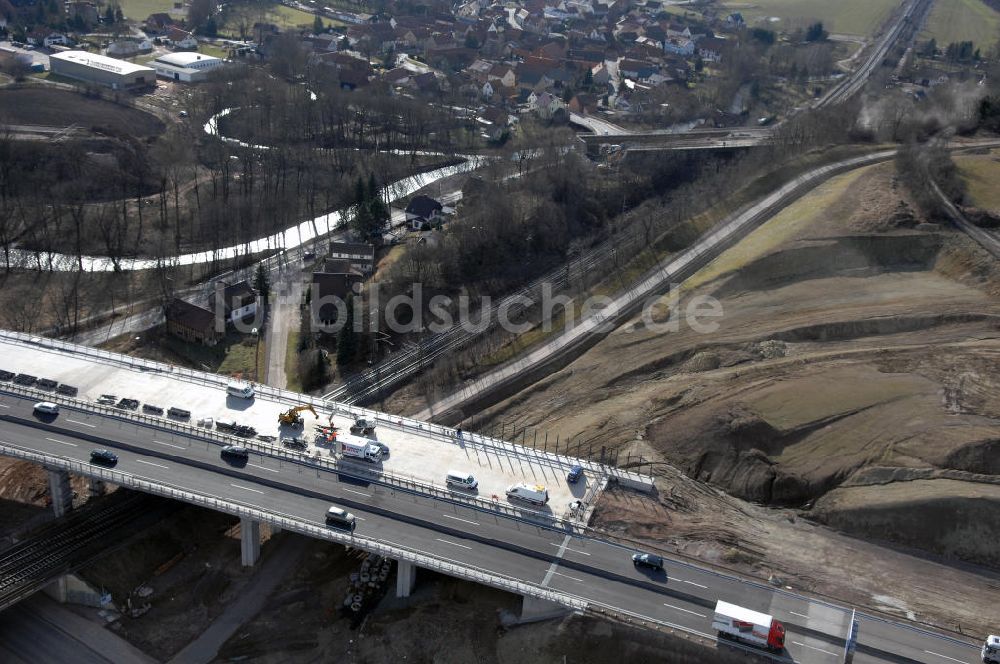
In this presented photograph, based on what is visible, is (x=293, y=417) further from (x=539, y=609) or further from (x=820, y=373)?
(x=820, y=373)

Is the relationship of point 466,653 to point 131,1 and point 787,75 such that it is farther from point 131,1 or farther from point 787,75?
point 131,1

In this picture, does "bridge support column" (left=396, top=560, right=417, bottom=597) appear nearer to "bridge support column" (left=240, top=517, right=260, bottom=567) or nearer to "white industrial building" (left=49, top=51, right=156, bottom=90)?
"bridge support column" (left=240, top=517, right=260, bottom=567)

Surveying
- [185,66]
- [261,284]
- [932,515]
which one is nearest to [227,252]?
[261,284]

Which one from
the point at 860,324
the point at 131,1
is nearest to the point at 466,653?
the point at 860,324

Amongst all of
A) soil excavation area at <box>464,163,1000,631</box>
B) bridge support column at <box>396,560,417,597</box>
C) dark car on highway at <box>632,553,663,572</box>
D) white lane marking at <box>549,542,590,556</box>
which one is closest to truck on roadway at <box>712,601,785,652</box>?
dark car on highway at <box>632,553,663,572</box>

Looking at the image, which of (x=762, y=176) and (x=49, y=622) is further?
(x=762, y=176)

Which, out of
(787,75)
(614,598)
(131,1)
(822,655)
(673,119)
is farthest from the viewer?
(131,1)

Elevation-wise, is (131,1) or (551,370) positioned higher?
(131,1)

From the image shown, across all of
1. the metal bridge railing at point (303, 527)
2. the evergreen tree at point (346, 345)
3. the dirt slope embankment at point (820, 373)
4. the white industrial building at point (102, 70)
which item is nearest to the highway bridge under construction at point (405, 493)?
the metal bridge railing at point (303, 527)
